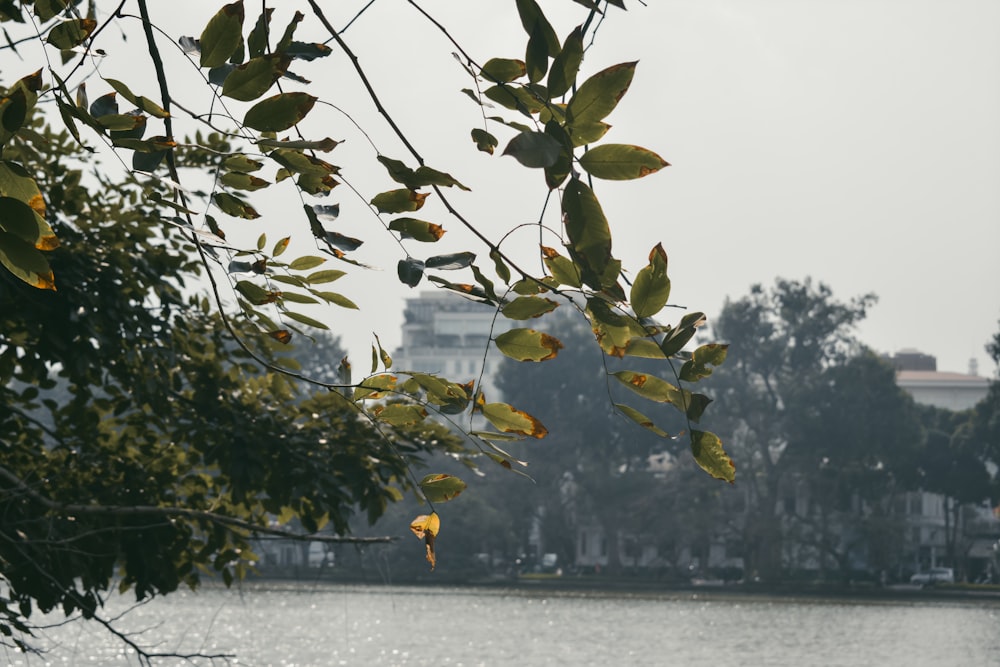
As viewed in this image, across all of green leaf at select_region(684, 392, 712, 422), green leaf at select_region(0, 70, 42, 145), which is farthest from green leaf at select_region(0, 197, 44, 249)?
green leaf at select_region(684, 392, 712, 422)

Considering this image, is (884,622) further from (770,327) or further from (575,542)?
(575,542)

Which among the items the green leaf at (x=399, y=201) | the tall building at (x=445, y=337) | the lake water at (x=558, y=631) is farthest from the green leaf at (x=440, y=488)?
the tall building at (x=445, y=337)

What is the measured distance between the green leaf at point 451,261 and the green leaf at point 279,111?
0.23m

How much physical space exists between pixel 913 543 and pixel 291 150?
49775 mm

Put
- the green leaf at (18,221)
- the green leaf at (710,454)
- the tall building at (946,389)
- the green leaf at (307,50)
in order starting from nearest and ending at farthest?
the green leaf at (18,221) < the green leaf at (710,454) < the green leaf at (307,50) < the tall building at (946,389)

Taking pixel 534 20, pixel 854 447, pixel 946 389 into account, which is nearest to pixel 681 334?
pixel 534 20

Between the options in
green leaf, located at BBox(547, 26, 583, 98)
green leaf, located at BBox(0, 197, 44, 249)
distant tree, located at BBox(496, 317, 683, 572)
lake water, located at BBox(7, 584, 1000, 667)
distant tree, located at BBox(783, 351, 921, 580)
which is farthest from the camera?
distant tree, located at BBox(496, 317, 683, 572)

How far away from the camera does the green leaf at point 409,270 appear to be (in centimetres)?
156

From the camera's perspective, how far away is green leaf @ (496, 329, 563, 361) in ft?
4.90

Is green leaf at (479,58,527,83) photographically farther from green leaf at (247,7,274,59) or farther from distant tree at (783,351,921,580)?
distant tree at (783,351,921,580)

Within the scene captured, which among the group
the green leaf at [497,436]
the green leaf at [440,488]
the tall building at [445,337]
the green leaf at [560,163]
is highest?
the tall building at [445,337]

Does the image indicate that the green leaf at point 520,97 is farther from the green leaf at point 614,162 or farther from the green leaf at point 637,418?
the green leaf at point 637,418

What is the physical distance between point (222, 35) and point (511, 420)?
19.6 inches

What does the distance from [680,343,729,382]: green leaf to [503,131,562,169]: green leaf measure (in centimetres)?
33
